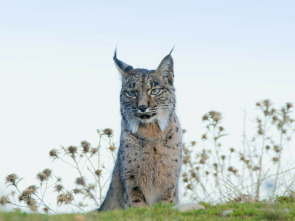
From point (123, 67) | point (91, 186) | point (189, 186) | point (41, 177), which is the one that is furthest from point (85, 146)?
point (189, 186)

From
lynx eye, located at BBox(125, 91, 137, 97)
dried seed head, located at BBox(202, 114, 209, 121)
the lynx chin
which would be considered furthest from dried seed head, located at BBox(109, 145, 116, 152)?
dried seed head, located at BBox(202, 114, 209, 121)

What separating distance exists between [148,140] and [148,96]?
0.86 meters

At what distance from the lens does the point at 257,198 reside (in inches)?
330

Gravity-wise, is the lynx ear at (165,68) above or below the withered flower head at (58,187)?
above

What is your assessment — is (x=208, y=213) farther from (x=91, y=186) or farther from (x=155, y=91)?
(x=91, y=186)

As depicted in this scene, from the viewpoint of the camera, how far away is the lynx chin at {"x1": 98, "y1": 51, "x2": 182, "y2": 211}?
7918 mm

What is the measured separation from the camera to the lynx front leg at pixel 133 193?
7.88 m

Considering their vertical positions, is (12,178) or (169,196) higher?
(12,178)

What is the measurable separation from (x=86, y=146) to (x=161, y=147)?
2.10 meters

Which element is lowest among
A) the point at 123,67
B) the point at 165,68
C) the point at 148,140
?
the point at 148,140

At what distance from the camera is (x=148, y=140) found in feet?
26.8

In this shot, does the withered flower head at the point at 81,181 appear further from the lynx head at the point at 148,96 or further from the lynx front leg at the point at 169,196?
the lynx front leg at the point at 169,196

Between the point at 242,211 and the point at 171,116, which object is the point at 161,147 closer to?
the point at 171,116

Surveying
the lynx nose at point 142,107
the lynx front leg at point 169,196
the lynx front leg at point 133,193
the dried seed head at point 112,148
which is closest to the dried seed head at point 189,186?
the dried seed head at point 112,148
